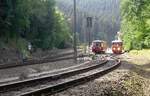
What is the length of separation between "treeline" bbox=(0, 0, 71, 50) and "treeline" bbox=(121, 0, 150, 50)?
575 inches

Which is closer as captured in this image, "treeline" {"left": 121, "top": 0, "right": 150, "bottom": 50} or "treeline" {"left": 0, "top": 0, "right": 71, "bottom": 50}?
"treeline" {"left": 0, "top": 0, "right": 71, "bottom": 50}

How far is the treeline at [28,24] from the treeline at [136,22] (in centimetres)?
1460

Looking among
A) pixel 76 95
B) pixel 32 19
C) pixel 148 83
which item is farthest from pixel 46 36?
pixel 76 95

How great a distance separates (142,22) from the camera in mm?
66375

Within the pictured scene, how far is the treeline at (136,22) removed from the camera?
63188mm

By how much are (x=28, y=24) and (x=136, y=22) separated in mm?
19773

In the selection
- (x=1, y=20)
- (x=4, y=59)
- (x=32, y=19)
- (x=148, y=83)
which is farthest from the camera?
(x=32, y=19)

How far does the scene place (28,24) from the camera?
199 ft

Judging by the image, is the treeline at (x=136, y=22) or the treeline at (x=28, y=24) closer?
the treeline at (x=28, y=24)

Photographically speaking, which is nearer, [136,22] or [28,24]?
[28,24]

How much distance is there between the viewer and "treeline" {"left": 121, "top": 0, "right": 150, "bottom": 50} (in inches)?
2488

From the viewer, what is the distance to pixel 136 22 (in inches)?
2749

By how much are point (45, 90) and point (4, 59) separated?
100 ft

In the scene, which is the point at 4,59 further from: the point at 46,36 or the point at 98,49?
the point at 46,36
